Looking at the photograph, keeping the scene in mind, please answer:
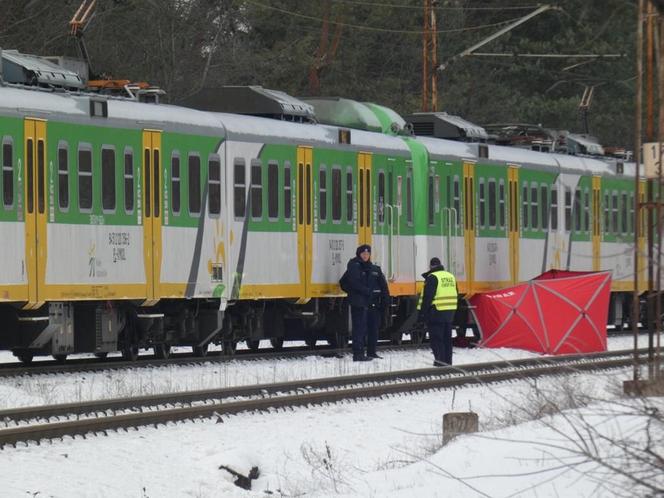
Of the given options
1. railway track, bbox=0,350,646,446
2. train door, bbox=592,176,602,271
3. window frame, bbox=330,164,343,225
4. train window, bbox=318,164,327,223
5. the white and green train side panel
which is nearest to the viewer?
railway track, bbox=0,350,646,446

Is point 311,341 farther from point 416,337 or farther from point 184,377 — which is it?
point 184,377

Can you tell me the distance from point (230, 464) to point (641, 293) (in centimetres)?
2404

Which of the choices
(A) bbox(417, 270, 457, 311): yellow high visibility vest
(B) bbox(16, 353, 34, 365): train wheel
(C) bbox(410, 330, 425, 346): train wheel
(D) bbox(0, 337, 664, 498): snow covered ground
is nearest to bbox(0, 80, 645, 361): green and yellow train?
(B) bbox(16, 353, 34, 365): train wheel

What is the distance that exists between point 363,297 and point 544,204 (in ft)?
33.5

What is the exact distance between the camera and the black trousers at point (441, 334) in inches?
979

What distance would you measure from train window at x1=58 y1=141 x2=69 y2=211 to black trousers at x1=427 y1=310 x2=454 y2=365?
236 inches

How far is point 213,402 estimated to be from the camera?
61.0 ft

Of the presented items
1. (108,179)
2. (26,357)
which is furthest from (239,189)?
(26,357)

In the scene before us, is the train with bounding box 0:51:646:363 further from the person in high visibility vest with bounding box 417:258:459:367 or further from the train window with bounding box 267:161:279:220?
the person in high visibility vest with bounding box 417:258:459:367

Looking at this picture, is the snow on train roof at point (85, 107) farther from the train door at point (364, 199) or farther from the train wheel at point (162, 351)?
the train door at point (364, 199)

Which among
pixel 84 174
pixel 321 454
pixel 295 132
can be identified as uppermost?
pixel 295 132

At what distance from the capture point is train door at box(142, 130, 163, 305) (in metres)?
22.9

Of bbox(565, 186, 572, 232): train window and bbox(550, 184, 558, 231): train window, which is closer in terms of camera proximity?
bbox(550, 184, 558, 231): train window

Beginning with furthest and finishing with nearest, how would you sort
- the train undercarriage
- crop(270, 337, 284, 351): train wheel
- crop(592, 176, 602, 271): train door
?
1. crop(592, 176, 602, 271): train door
2. crop(270, 337, 284, 351): train wheel
3. the train undercarriage
